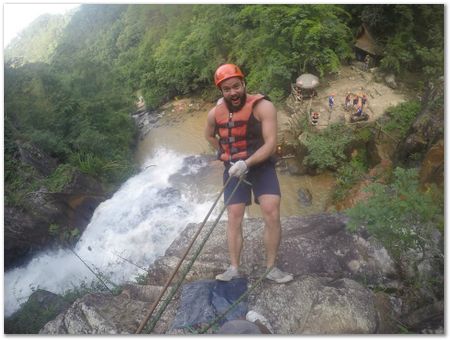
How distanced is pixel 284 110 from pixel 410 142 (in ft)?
14.3

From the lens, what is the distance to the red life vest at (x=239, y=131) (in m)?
2.64

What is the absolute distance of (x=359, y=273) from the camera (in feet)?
9.89

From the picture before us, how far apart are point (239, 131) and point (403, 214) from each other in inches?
52.5

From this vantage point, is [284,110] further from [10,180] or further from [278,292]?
[278,292]

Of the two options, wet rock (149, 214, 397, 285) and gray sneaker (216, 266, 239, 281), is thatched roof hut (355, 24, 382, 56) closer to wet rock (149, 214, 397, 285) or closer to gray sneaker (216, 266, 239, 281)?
wet rock (149, 214, 397, 285)

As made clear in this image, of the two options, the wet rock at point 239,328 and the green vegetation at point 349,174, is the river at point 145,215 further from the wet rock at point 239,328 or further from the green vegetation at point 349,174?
the wet rock at point 239,328

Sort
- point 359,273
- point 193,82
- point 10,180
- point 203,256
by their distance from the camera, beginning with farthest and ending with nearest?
point 193,82, point 10,180, point 203,256, point 359,273

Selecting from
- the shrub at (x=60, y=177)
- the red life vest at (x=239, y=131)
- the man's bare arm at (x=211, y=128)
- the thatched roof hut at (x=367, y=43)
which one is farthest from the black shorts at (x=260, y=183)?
the thatched roof hut at (x=367, y=43)

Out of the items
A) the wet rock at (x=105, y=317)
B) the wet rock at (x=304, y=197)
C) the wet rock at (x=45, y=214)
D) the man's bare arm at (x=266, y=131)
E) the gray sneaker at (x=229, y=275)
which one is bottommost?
the wet rock at (x=304, y=197)

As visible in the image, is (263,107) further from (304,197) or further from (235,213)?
(304,197)

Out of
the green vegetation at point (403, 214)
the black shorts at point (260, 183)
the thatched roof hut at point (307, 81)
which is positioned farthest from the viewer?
the thatched roof hut at point (307, 81)

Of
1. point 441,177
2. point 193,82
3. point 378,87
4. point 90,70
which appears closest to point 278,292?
point 441,177

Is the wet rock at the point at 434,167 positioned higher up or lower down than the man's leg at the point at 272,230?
→ lower down

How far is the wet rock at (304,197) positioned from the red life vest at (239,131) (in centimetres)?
429
